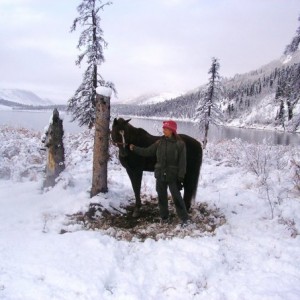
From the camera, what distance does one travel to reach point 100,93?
721 cm

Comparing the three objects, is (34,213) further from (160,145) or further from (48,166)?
(160,145)

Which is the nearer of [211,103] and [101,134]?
[101,134]

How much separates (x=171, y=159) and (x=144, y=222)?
4.78ft

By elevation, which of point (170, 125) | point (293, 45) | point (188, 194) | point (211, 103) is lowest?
point (188, 194)

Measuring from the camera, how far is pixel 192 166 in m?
7.12

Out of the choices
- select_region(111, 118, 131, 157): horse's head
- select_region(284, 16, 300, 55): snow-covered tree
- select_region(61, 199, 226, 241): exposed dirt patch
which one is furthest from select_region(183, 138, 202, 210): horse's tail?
select_region(284, 16, 300, 55): snow-covered tree

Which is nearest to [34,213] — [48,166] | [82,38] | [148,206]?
[48,166]

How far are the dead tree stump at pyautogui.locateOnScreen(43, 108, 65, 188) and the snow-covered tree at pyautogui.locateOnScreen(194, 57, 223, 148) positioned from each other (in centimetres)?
2745

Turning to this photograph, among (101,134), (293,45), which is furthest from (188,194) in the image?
(293,45)

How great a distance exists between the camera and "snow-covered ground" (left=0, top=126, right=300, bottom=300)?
167 inches

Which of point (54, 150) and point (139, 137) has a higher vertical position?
point (139, 137)

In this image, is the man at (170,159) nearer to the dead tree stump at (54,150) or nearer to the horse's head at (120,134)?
the horse's head at (120,134)

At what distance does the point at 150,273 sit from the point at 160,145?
254 centimetres

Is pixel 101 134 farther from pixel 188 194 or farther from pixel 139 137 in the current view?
pixel 188 194
